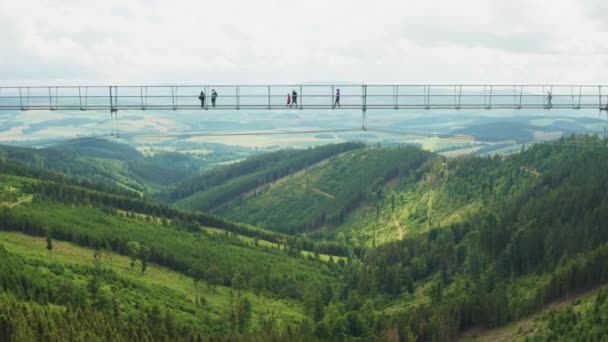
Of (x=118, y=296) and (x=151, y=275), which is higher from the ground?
(x=118, y=296)

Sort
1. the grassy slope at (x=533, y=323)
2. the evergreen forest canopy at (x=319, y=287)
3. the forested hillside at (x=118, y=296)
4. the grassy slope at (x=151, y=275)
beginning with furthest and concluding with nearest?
the grassy slope at (x=151, y=275) < the grassy slope at (x=533, y=323) < the evergreen forest canopy at (x=319, y=287) < the forested hillside at (x=118, y=296)

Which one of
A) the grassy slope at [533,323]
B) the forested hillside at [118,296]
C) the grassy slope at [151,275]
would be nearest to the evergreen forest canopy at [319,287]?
the forested hillside at [118,296]

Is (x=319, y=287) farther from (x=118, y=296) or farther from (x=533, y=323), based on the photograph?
(x=533, y=323)

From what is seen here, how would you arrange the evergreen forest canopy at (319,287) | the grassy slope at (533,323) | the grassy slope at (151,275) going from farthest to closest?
the grassy slope at (151,275) < the grassy slope at (533,323) < the evergreen forest canopy at (319,287)

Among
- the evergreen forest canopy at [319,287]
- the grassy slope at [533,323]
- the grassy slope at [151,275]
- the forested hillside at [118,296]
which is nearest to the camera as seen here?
the forested hillside at [118,296]

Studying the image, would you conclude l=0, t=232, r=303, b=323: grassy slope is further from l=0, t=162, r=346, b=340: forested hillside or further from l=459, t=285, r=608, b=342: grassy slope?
l=459, t=285, r=608, b=342: grassy slope

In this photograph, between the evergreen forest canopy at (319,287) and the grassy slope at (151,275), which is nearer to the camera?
the evergreen forest canopy at (319,287)

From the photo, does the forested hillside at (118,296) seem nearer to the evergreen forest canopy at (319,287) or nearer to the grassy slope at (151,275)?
the evergreen forest canopy at (319,287)

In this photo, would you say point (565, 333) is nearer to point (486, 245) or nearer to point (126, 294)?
point (486, 245)

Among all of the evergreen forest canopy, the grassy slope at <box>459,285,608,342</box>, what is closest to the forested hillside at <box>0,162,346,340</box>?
the evergreen forest canopy

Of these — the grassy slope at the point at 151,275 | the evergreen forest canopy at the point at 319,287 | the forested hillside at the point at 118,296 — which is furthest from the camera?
the grassy slope at the point at 151,275

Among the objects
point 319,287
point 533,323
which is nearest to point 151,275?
point 319,287

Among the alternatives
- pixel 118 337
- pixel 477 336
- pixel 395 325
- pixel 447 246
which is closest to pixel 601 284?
pixel 477 336
